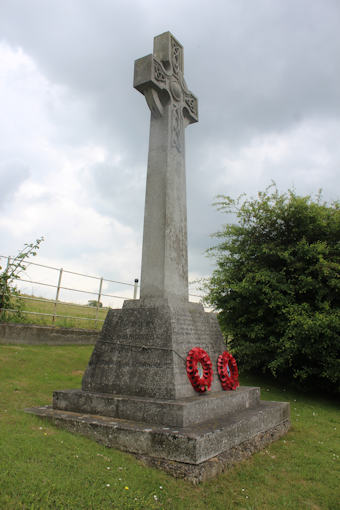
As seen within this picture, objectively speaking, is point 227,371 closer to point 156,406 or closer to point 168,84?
point 156,406

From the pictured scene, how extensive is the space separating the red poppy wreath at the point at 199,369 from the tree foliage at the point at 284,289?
11.5 feet

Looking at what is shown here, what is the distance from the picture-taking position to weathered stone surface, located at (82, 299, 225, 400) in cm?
470

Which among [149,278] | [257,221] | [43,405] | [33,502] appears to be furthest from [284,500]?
[257,221]

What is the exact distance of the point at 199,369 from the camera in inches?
203

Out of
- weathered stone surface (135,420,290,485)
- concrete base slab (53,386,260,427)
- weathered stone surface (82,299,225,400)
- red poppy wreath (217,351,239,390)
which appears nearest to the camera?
weathered stone surface (135,420,290,485)

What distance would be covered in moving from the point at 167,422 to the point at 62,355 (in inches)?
218

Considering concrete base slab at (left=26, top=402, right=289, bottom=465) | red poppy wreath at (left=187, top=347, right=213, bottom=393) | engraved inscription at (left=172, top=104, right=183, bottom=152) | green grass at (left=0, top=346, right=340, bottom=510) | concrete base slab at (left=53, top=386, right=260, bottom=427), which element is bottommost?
green grass at (left=0, top=346, right=340, bottom=510)

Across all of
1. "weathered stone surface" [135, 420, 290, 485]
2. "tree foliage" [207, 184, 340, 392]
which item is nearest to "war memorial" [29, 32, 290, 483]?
"weathered stone surface" [135, 420, 290, 485]

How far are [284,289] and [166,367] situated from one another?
4877 millimetres

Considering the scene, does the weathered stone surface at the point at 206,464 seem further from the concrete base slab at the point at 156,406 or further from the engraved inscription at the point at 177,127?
the engraved inscription at the point at 177,127

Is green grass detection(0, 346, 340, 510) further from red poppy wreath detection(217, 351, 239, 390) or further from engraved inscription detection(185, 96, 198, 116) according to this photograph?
engraved inscription detection(185, 96, 198, 116)

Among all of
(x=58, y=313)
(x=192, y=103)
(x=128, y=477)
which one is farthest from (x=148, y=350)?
(x=58, y=313)

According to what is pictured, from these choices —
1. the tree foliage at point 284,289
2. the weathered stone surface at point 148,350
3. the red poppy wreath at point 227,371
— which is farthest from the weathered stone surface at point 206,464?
the tree foliage at point 284,289

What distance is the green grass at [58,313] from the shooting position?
10.1m
